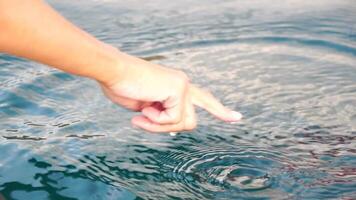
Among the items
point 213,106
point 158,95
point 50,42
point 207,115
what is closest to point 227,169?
point 207,115

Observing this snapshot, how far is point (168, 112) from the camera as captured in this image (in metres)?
1.95

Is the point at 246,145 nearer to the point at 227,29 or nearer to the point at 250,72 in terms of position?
the point at 250,72

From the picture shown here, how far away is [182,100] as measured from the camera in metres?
1.95

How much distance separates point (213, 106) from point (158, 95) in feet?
0.61

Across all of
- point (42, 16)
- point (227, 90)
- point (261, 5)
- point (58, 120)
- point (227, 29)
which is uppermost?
point (261, 5)

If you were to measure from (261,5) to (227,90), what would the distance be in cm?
144

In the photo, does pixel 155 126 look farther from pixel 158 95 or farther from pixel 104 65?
pixel 104 65

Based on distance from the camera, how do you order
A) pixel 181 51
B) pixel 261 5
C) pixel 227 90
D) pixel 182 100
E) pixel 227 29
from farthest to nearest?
pixel 261 5 < pixel 227 29 < pixel 181 51 < pixel 227 90 < pixel 182 100

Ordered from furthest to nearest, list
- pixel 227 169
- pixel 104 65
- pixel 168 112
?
pixel 227 169
pixel 168 112
pixel 104 65

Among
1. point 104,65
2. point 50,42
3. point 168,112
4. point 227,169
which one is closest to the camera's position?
point 50,42

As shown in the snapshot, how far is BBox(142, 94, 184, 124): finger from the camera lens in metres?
1.93

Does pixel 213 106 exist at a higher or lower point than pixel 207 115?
lower

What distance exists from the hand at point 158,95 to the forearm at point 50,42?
5 cm

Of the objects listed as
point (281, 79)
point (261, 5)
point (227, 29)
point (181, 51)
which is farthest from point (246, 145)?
point (261, 5)
